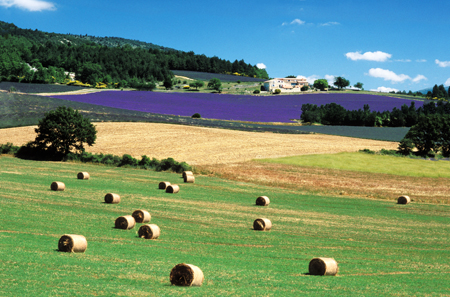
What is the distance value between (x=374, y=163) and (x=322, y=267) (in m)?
47.2

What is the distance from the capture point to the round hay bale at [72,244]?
12.9 m

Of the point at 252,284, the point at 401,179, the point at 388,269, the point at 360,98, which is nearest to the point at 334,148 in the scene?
→ the point at 401,179

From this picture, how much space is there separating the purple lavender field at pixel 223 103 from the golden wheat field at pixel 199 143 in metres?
27.4

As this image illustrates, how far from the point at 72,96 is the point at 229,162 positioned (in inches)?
2754

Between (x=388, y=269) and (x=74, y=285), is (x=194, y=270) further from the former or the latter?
(x=388, y=269)

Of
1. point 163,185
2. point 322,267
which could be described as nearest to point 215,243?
point 322,267

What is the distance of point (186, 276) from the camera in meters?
10.2

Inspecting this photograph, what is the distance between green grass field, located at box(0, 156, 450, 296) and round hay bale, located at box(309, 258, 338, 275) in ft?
0.82

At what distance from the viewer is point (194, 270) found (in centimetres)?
1012

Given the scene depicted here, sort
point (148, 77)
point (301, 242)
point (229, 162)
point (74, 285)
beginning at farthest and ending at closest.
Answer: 1. point (148, 77)
2. point (229, 162)
3. point (301, 242)
4. point (74, 285)

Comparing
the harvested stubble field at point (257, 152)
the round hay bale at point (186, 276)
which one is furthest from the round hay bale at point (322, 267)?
the harvested stubble field at point (257, 152)

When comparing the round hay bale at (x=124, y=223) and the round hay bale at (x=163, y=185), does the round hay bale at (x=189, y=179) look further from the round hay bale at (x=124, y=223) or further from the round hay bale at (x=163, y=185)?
the round hay bale at (x=124, y=223)

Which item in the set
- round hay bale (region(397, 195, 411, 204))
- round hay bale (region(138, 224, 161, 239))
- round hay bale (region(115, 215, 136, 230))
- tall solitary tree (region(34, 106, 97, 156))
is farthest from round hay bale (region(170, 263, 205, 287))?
tall solitary tree (region(34, 106, 97, 156))

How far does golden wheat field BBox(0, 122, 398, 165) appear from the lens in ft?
186
